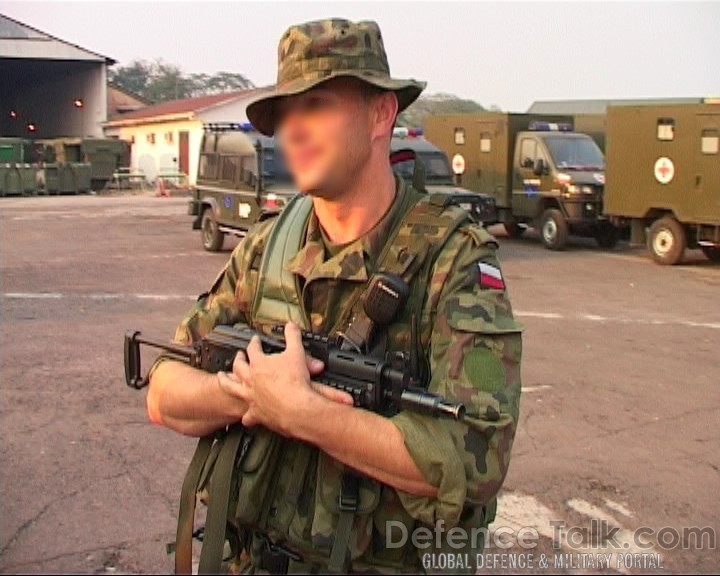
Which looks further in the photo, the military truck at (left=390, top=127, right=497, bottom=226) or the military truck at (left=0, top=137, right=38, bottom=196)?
the military truck at (left=0, top=137, right=38, bottom=196)

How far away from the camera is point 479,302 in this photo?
70.9 inches

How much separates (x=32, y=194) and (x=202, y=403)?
3320 cm

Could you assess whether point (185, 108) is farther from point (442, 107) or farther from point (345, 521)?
point (345, 521)

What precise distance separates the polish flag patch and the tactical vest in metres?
0.10

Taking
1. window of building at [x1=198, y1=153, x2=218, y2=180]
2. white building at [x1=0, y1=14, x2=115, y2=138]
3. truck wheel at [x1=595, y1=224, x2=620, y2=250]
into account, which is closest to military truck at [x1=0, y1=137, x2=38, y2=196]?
white building at [x1=0, y1=14, x2=115, y2=138]

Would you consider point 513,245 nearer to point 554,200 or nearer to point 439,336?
point 554,200

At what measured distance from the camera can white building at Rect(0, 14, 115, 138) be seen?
38625mm

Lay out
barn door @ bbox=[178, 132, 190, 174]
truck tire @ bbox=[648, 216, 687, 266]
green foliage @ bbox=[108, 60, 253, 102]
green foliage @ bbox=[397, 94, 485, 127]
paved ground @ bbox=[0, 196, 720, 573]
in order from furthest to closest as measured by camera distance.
A: green foliage @ bbox=[108, 60, 253, 102], barn door @ bbox=[178, 132, 190, 174], green foliage @ bbox=[397, 94, 485, 127], truck tire @ bbox=[648, 216, 687, 266], paved ground @ bbox=[0, 196, 720, 573]

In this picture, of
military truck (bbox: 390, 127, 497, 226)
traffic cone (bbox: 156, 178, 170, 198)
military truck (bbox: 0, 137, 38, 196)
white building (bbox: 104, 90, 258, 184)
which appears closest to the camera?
military truck (bbox: 390, 127, 497, 226)

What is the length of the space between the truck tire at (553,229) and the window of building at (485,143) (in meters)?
2.00

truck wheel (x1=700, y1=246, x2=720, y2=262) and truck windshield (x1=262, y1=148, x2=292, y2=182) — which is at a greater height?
truck windshield (x1=262, y1=148, x2=292, y2=182)

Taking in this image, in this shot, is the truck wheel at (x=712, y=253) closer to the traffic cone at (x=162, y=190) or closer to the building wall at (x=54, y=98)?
the traffic cone at (x=162, y=190)

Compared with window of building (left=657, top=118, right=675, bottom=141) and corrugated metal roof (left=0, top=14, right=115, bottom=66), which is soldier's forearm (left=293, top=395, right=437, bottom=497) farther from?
corrugated metal roof (left=0, top=14, right=115, bottom=66)

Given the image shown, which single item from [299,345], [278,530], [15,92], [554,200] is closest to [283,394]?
[299,345]
